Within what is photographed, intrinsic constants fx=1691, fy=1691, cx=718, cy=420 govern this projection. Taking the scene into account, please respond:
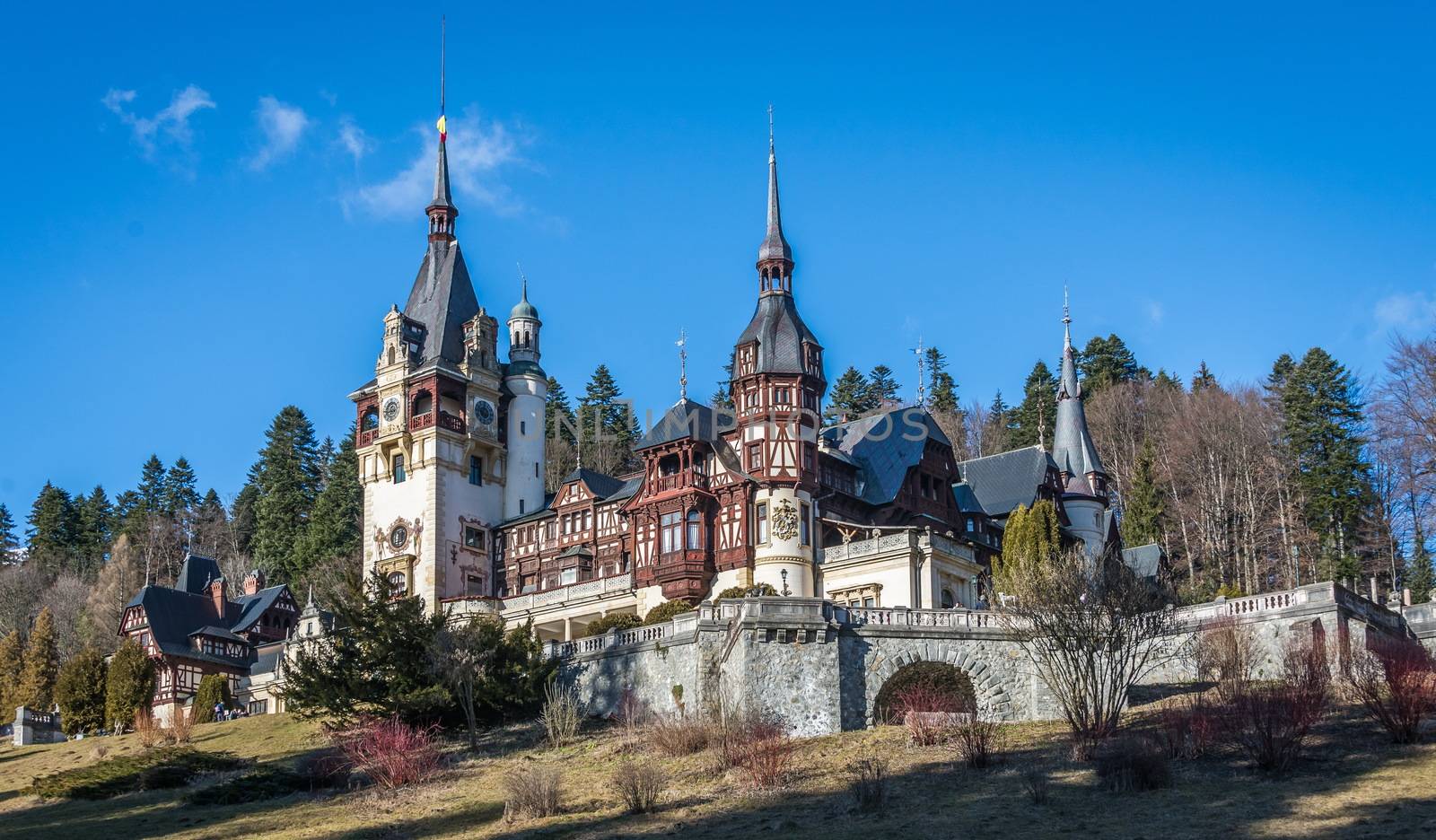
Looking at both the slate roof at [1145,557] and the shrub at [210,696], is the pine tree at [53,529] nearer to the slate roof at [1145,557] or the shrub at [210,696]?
the shrub at [210,696]

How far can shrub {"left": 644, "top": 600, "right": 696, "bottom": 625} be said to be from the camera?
5238 centimetres

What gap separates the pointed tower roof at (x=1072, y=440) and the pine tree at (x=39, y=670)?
42230 mm

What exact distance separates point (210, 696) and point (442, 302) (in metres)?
20.1

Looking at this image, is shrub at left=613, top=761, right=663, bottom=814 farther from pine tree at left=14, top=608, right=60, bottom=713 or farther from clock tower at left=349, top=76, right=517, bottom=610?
pine tree at left=14, top=608, right=60, bottom=713

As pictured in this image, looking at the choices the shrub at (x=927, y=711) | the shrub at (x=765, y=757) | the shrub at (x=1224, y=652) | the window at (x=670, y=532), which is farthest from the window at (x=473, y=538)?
the shrub at (x=1224, y=652)

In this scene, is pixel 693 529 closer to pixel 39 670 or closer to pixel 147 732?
pixel 147 732

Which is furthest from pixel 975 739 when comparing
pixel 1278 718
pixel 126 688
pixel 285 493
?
pixel 285 493

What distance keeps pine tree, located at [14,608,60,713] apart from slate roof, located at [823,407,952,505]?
33.3 metres

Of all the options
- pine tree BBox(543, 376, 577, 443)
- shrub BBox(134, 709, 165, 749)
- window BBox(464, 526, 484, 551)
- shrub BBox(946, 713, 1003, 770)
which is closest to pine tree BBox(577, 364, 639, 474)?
pine tree BBox(543, 376, 577, 443)

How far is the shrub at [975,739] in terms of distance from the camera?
117ft

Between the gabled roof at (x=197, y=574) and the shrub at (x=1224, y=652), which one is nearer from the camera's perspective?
the shrub at (x=1224, y=652)

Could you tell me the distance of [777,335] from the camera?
203 ft

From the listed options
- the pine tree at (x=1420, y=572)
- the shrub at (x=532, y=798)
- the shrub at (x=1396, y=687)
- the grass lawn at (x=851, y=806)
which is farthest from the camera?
the pine tree at (x=1420, y=572)

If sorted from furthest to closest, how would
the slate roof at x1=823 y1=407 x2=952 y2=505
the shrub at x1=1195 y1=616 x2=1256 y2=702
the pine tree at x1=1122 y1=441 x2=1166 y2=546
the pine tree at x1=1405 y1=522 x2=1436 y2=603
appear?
the pine tree at x1=1122 y1=441 x2=1166 y2=546 < the slate roof at x1=823 y1=407 x2=952 y2=505 < the pine tree at x1=1405 y1=522 x2=1436 y2=603 < the shrub at x1=1195 y1=616 x2=1256 y2=702
